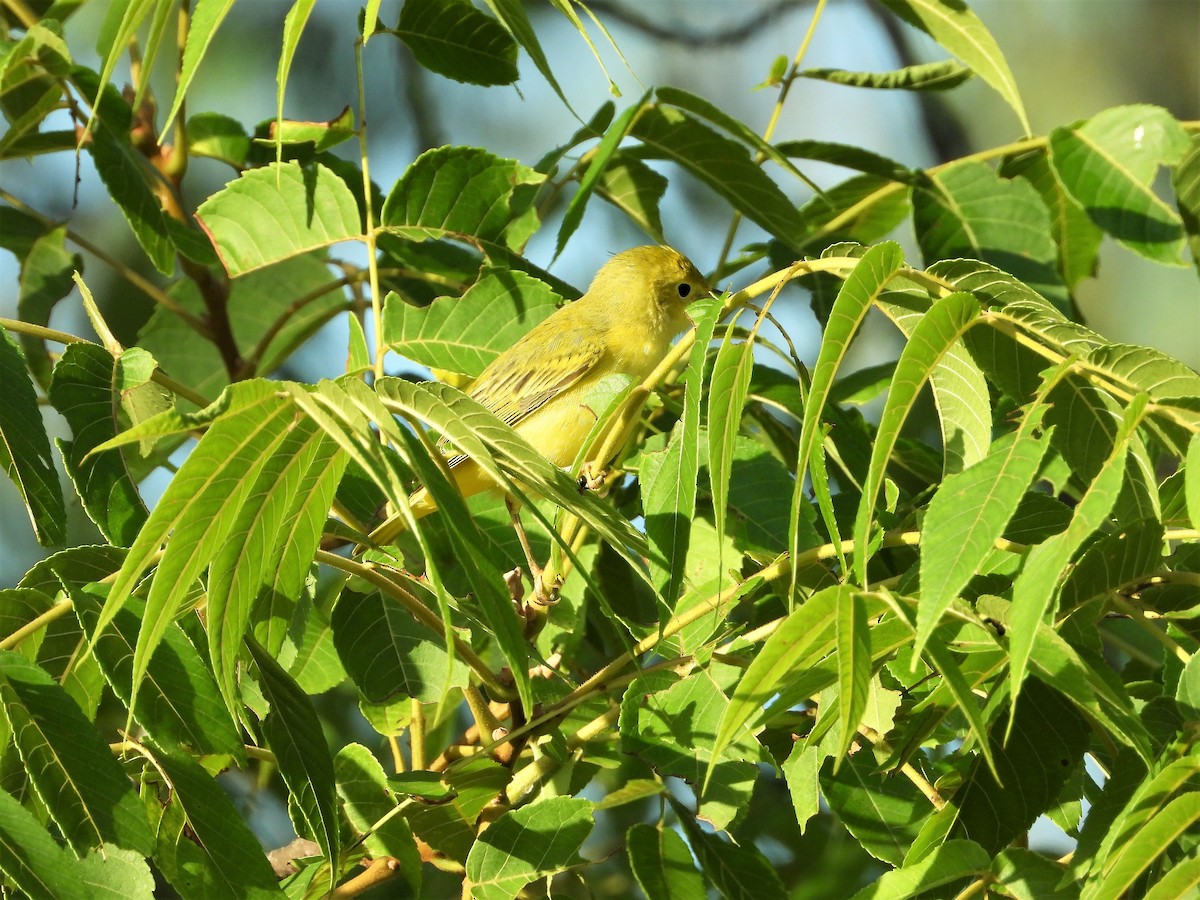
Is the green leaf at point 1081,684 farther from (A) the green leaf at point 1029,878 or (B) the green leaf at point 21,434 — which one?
(B) the green leaf at point 21,434

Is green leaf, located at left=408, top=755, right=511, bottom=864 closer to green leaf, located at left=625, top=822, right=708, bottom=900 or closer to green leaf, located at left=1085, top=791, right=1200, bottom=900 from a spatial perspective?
green leaf, located at left=625, top=822, right=708, bottom=900

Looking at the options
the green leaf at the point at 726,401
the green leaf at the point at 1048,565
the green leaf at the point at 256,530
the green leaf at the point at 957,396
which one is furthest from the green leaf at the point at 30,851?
the green leaf at the point at 957,396

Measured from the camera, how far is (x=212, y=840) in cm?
171

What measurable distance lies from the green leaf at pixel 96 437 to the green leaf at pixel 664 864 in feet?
3.02

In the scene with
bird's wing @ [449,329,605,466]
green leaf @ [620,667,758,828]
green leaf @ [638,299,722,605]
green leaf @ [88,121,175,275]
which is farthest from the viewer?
bird's wing @ [449,329,605,466]

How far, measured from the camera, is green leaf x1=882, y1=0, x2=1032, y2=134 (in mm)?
2627

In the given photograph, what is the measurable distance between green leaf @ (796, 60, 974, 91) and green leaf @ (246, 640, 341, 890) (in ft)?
6.49

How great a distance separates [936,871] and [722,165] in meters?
1.54

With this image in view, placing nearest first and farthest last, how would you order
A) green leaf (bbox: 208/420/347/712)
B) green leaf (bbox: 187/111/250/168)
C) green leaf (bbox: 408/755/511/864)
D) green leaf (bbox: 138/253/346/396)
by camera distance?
green leaf (bbox: 208/420/347/712) → green leaf (bbox: 408/755/511/864) → green leaf (bbox: 187/111/250/168) → green leaf (bbox: 138/253/346/396)

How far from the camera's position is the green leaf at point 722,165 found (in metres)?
2.65

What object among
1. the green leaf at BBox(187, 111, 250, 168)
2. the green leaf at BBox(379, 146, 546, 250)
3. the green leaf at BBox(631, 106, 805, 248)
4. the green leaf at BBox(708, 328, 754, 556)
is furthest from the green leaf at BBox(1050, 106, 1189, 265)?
the green leaf at BBox(187, 111, 250, 168)

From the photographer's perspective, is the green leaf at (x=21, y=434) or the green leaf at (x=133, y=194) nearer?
the green leaf at (x=21, y=434)

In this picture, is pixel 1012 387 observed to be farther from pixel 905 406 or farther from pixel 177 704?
pixel 177 704

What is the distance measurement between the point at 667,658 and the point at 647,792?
0.78 ft
